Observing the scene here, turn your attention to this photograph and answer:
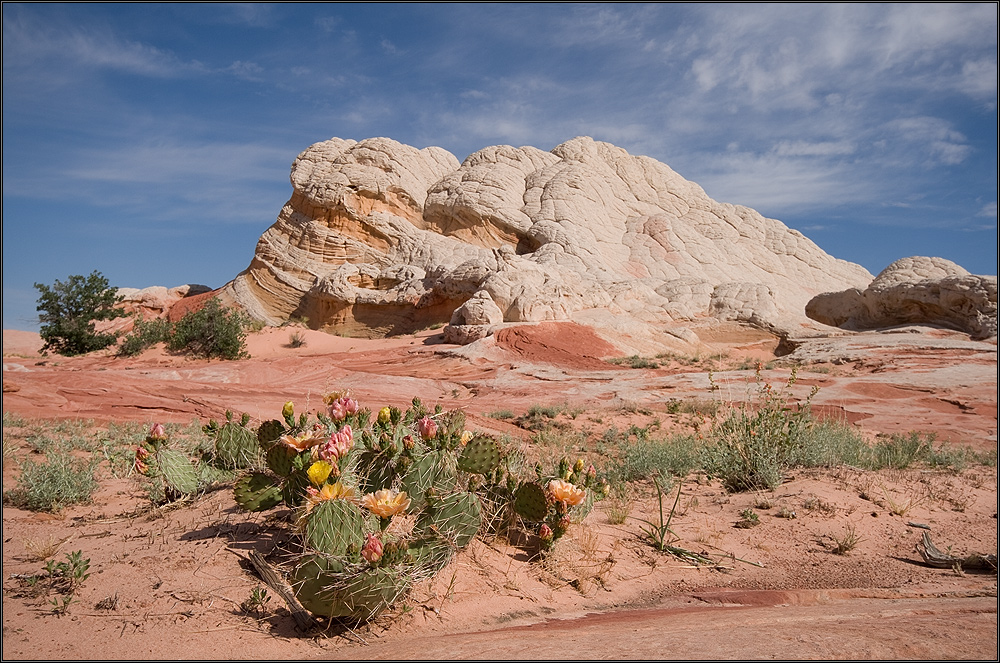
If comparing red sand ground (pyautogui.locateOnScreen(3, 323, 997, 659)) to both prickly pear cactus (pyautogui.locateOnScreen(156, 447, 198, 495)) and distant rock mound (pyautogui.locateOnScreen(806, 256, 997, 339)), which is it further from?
distant rock mound (pyautogui.locateOnScreen(806, 256, 997, 339))

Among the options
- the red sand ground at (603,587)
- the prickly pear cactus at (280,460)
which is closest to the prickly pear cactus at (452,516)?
the red sand ground at (603,587)

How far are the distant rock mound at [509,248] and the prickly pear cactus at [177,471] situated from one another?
16.3 metres

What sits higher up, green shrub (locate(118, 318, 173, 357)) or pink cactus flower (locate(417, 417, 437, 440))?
green shrub (locate(118, 318, 173, 357))

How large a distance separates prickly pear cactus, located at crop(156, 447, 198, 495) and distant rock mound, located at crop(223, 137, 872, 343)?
16.3 m

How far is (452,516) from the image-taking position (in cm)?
313

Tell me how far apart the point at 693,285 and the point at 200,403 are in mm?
22190

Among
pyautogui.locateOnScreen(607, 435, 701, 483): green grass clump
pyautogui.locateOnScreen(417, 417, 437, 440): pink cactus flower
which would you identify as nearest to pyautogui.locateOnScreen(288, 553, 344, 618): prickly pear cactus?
pyautogui.locateOnScreen(417, 417, 437, 440): pink cactus flower

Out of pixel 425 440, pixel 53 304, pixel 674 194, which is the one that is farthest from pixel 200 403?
pixel 674 194

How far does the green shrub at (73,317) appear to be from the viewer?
23.4 m

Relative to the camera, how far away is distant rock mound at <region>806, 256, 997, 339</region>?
1995cm

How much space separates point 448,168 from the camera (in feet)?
121

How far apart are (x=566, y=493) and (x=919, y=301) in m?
24.2

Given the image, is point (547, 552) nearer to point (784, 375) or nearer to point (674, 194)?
point (784, 375)

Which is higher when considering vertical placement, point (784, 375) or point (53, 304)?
point (53, 304)
